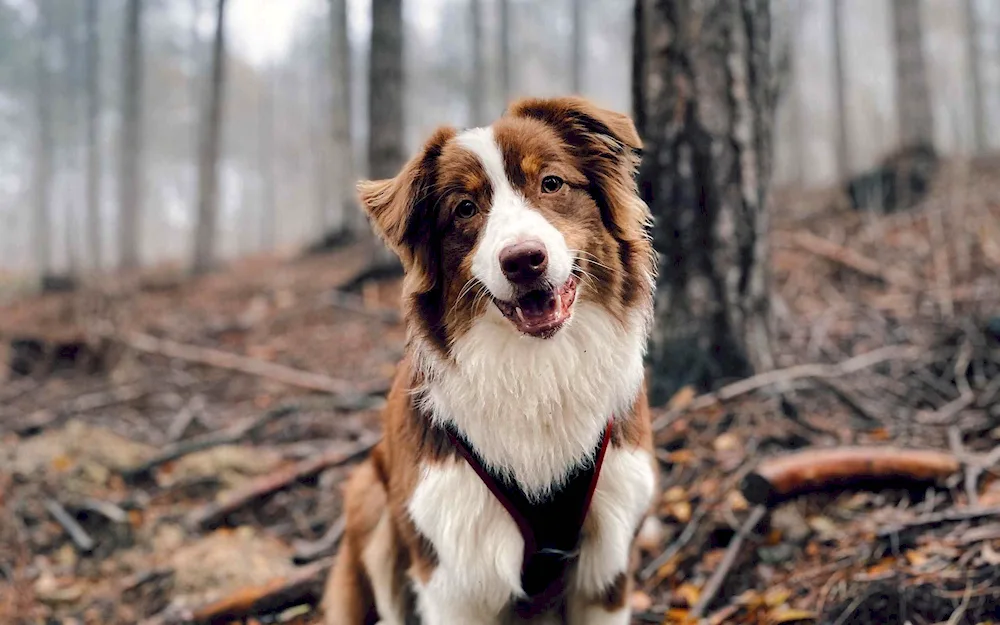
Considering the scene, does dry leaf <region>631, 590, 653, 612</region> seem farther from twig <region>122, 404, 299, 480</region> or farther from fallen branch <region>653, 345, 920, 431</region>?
twig <region>122, 404, 299, 480</region>

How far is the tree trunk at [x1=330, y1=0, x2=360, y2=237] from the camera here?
49.9 ft

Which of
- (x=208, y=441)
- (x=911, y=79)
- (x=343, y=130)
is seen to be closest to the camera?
(x=208, y=441)

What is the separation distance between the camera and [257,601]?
3.63 metres

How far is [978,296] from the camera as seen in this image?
548 cm

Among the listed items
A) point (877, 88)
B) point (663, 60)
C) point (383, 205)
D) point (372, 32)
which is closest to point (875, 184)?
point (663, 60)

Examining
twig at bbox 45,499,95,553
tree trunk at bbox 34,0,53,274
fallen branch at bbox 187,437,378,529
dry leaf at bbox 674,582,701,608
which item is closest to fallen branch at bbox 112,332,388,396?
fallen branch at bbox 187,437,378,529

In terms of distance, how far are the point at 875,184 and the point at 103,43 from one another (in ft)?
105

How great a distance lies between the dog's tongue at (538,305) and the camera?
2.32m

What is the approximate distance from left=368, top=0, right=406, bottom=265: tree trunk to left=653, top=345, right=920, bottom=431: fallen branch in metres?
6.21

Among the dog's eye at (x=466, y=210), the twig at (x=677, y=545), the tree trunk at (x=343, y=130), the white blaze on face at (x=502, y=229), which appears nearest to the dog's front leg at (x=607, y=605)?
the twig at (x=677, y=545)

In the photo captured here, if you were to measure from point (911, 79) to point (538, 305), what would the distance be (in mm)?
11628

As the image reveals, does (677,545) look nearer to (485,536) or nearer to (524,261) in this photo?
(485,536)

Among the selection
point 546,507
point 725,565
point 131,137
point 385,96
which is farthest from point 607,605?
point 131,137

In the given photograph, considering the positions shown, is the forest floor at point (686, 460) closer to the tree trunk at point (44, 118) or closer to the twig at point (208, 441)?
the twig at point (208, 441)
